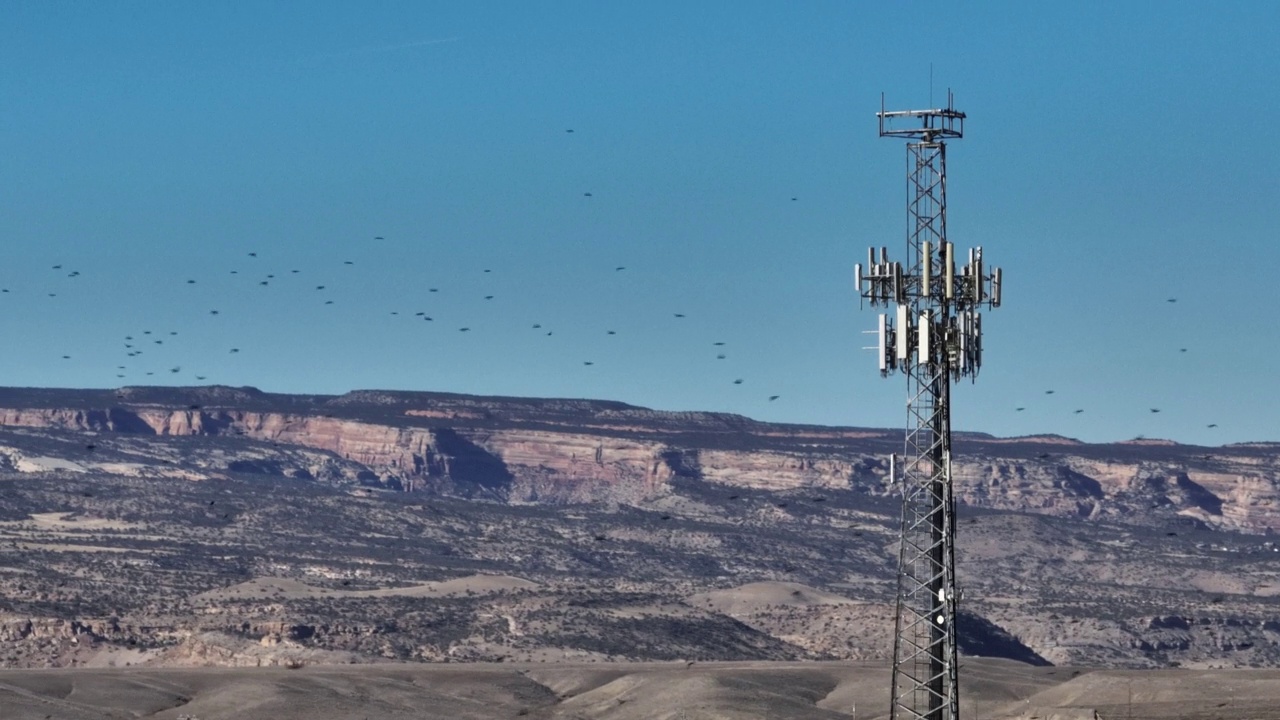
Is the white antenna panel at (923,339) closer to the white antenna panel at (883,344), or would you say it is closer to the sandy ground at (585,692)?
the white antenna panel at (883,344)

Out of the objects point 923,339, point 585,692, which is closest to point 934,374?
point 923,339

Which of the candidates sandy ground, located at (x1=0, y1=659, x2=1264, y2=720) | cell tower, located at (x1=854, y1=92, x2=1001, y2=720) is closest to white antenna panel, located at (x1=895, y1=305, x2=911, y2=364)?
cell tower, located at (x1=854, y1=92, x2=1001, y2=720)

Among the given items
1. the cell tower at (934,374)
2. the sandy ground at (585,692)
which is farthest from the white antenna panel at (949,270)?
the sandy ground at (585,692)

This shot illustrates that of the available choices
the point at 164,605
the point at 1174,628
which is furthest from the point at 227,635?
the point at 1174,628

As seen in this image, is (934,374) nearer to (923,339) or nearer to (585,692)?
(923,339)

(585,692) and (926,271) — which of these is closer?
(926,271)

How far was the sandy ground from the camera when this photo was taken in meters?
91.2

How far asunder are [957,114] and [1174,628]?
138251 mm

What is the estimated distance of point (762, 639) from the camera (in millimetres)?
156875

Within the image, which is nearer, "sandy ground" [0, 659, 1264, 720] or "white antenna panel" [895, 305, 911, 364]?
"white antenna panel" [895, 305, 911, 364]

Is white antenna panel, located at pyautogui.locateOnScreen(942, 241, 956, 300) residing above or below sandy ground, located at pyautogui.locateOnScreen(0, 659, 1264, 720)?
above

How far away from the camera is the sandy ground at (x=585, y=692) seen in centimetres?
9119

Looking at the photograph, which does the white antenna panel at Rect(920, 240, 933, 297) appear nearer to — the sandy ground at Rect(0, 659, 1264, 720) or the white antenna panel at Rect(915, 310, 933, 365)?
the white antenna panel at Rect(915, 310, 933, 365)

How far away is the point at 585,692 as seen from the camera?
4203 inches
